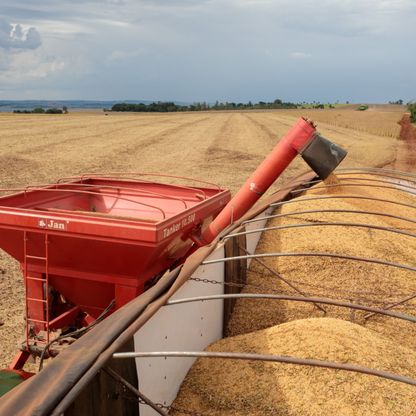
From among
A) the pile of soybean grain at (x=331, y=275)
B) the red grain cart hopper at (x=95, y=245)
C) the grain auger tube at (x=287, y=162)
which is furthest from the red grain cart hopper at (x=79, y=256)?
the pile of soybean grain at (x=331, y=275)

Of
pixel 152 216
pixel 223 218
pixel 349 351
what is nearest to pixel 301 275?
pixel 223 218

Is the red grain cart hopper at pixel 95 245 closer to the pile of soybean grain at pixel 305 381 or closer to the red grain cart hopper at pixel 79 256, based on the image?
the red grain cart hopper at pixel 79 256

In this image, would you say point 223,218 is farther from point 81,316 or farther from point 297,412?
point 297,412

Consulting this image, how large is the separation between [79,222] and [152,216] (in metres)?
2.31

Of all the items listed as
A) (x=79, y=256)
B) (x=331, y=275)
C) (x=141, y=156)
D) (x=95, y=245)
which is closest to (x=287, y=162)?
(x=331, y=275)

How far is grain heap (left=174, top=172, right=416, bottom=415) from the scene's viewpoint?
417 cm

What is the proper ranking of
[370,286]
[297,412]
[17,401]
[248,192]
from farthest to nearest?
[370,286], [248,192], [297,412], [17,401]

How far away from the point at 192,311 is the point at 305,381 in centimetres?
125

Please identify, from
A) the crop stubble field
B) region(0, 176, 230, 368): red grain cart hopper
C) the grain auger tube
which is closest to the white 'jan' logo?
region(0, 176, 230, 368): red grain cart hopper

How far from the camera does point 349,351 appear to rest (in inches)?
181

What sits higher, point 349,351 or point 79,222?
point 79,222

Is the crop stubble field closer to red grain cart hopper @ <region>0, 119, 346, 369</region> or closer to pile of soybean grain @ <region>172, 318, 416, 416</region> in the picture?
red grain cart hopper @ <region>0, 119, 346, 369</region>

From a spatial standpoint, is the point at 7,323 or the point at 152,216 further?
the point at 152,216

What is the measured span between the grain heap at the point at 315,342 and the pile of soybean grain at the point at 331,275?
15 millimetres
